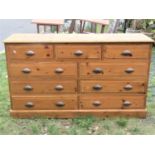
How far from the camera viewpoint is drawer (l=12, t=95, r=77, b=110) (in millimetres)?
4082

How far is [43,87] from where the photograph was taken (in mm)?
4023

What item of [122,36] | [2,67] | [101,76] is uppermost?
[122,36]

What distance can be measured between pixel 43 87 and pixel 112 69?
2.95 feet

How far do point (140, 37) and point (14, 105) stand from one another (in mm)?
1832

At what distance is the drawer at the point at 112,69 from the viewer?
389 cm

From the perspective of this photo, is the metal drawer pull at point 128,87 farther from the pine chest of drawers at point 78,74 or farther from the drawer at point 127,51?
the drawer at point 127,51

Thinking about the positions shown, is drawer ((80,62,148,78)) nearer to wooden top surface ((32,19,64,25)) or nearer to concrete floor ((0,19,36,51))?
wooden top surface ((32,19,64,25))

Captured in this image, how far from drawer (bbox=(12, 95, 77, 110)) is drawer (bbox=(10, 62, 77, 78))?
1.01 ft

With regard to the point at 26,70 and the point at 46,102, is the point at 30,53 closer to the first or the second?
the point at 26,70

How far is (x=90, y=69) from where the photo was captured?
3.91 metres

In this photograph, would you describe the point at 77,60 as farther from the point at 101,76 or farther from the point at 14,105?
the point at 14,105

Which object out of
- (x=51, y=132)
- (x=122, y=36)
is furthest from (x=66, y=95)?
(x=122, y=36)

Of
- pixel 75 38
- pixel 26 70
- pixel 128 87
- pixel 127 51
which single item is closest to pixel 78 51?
pixel 75 38

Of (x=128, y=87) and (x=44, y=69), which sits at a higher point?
(x=44, y=69)
